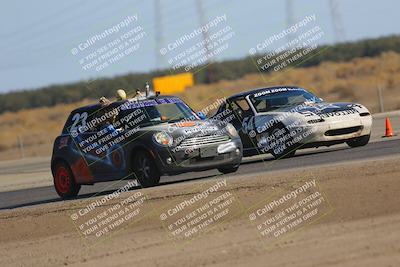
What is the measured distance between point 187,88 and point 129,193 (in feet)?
124

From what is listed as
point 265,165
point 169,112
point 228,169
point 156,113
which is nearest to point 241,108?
point 265,165

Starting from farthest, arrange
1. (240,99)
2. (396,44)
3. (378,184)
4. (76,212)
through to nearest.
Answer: (396,44) < (240,99) < (76,212) < (378,184)

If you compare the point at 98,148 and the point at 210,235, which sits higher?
the point at 210,235

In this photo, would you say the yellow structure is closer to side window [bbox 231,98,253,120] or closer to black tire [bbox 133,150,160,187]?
side window [bbox 231,98,253,120]

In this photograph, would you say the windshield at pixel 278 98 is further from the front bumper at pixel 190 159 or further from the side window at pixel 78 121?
the side window at pixel 78 121

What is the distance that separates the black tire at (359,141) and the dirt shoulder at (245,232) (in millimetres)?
4883

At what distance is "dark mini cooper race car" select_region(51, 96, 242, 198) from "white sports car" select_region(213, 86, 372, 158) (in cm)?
187

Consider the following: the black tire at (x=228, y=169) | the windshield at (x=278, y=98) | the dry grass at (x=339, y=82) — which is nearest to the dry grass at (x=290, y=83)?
the dry grass at (x=339, y=82)

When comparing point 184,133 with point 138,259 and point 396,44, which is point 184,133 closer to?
point 138,259

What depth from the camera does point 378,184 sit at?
463 inches

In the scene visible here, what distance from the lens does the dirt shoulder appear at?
8969 millimetres

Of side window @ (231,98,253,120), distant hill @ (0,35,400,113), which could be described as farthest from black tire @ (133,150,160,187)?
distant hill @ (0,35,400,113)

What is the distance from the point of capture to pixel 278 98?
19.3 m

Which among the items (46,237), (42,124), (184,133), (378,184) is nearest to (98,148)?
(184,133)
